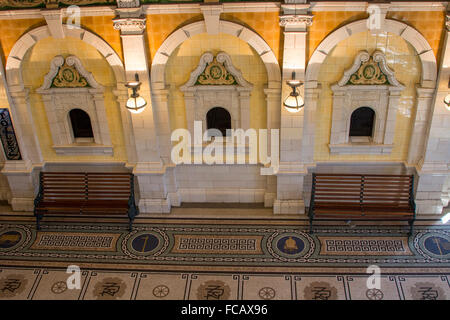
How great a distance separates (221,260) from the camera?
33.6ft

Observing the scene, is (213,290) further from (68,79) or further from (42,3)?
(42,3)

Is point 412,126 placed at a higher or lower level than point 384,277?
higher

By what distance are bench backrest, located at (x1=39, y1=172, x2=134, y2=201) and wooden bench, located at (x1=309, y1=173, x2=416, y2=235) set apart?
460 centimetres

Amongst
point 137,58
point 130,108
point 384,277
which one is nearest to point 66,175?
point 130,108

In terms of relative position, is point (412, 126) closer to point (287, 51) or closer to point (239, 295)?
point (287, 51)

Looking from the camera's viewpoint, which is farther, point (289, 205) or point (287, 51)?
point (289, 205)

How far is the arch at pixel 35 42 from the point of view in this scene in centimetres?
1007

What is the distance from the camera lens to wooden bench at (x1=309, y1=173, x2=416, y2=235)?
1062 centimetres

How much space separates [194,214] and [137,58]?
414 centimetres

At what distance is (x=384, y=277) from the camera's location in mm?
9602

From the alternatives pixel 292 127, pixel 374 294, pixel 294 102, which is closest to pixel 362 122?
pixel 292 127

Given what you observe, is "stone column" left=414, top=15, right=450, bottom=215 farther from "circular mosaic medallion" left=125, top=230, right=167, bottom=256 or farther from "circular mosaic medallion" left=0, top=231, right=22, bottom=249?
"circular mosaic medallion" left=0, top=231, right=22, bottom=249

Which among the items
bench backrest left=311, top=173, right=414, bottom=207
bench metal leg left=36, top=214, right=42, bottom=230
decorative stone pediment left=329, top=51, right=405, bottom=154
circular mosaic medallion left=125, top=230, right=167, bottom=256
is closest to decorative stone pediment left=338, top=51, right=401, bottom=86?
decorative stone pediment left=329, top=51, right=405, bottom=154

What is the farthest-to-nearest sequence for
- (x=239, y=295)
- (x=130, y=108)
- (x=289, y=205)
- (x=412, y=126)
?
(x=289, y=205) → (x=412, y=126) → (x=130, y=108) → (x=239, y=295)
